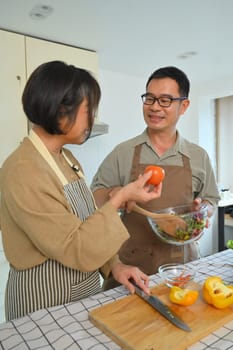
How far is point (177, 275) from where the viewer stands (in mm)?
906

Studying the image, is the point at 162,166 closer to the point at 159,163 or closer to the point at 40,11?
the point at 159,163

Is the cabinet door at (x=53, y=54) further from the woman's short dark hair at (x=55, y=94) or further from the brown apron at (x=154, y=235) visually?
the woman's short dark hair at (x=55, y=94)

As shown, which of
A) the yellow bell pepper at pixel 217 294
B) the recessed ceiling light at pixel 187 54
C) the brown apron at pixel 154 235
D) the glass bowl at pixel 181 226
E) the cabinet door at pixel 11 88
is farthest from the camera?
the recessed ceiling light at pixel 187 54

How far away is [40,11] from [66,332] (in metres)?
1.45

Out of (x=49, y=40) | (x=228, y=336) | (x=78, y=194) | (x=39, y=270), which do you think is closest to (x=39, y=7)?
(x=49, y=40)

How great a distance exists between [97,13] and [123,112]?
1.17 meters

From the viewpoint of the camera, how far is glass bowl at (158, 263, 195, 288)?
0.84m

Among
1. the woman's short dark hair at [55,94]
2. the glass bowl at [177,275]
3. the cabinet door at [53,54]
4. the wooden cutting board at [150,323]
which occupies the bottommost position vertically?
the wooden cutting board at [150,323]

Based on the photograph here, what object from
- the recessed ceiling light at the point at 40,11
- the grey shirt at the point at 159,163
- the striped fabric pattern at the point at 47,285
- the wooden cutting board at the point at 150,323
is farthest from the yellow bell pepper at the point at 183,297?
the recessed ceiling light at the point at 40,11

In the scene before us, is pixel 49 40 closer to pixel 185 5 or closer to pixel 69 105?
pixel 185 5

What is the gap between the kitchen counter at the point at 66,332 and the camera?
2.02 ft

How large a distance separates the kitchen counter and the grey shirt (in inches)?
22.2

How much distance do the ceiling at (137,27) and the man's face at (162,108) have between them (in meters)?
0.51

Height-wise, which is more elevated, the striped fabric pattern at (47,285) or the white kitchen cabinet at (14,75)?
the white kitchen cabinet at (14,75)
